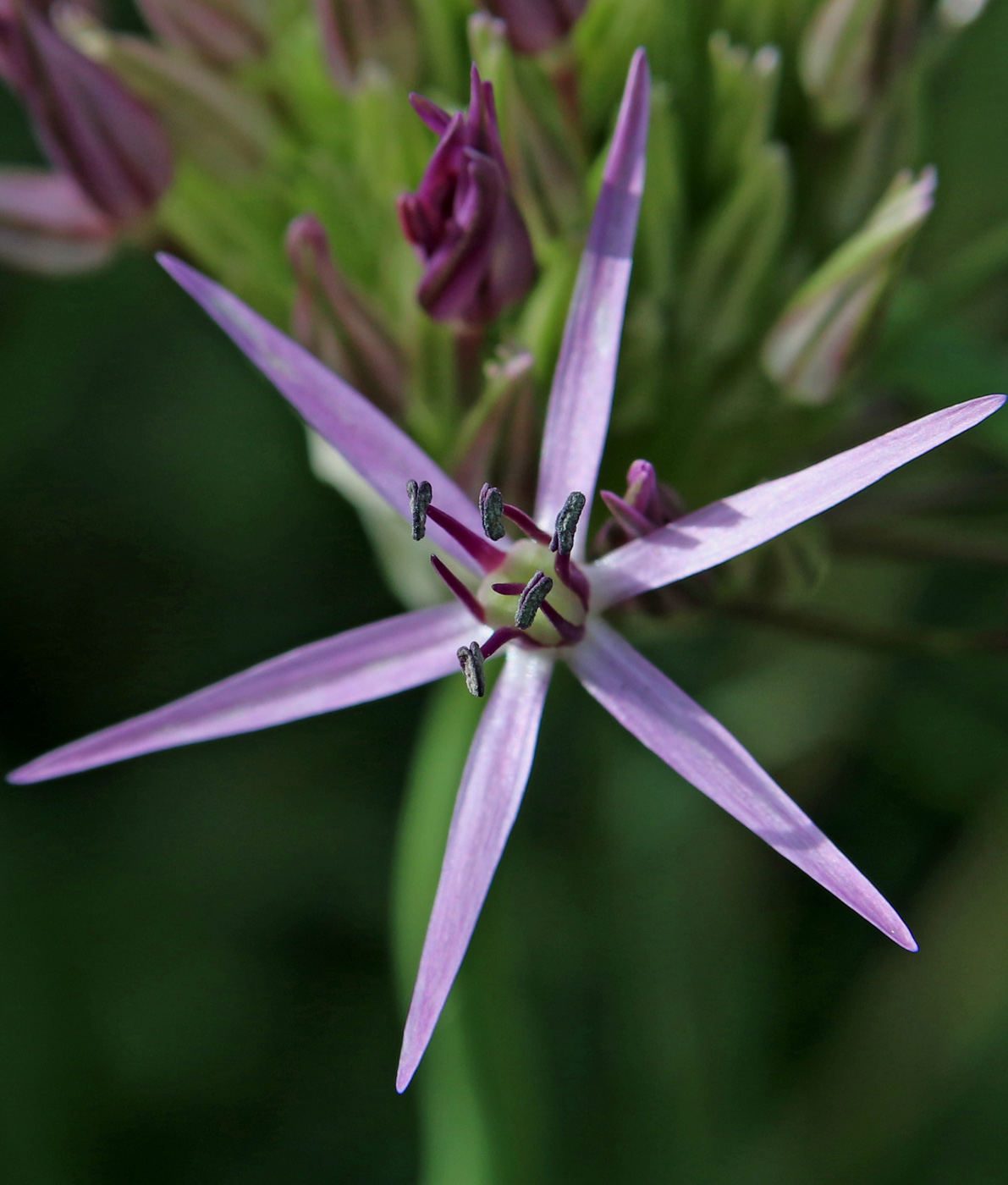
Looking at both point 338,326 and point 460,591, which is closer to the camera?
point 460,591

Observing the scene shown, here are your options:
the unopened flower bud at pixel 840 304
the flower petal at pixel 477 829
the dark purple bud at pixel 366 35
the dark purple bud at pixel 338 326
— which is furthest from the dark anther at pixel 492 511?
the dark purple bud at pixel 366 35

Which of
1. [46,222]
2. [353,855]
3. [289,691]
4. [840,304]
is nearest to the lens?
[289,691]

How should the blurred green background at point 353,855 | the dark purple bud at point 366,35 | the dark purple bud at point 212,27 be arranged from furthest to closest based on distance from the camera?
the blurred green background at point 353,855 < the dark purple bud at point 212,27 < the dark purple bud at point 366,35

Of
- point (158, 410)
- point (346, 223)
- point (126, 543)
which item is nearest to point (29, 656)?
point (126, 543)

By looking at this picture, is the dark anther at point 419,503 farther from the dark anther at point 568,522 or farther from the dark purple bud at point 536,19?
the dark purple bud at point 536,19

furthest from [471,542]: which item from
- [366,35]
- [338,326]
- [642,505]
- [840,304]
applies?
[366,35]

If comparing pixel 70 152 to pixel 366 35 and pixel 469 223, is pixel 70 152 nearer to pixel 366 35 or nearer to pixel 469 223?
pixel 366 35

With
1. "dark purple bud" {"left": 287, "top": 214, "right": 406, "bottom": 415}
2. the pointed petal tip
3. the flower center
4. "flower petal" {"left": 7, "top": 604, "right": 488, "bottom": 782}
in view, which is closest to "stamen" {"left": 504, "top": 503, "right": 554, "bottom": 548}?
the flower center
